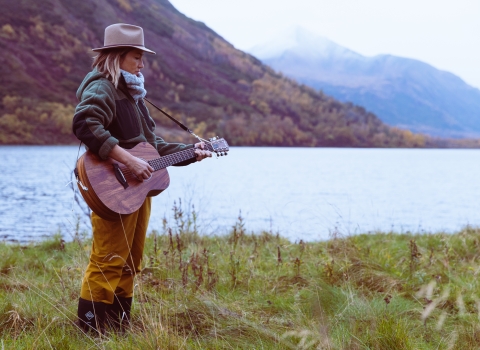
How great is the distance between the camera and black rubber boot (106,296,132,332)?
3.68 metres

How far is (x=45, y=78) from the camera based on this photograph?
127562 mm

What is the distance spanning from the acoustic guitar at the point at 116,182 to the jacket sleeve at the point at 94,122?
0.36 ft

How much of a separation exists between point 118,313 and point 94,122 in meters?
1.41

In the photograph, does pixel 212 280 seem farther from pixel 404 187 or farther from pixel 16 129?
pixel 16 129

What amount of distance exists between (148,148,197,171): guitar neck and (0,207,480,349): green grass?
2.97 ft

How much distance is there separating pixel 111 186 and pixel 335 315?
187cm

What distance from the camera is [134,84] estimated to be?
3.53 metres

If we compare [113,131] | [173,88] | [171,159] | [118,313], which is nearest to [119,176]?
[113,131]

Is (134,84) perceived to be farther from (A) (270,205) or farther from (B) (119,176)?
(A) (270,205)

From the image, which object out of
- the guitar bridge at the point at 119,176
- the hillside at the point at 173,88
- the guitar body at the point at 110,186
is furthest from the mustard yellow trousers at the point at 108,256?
the hillside at the point at 173,88

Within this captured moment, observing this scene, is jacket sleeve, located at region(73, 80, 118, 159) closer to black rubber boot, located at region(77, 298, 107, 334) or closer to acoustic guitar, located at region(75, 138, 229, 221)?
acoustic guitar, located at region(75, 138, 229, 221)

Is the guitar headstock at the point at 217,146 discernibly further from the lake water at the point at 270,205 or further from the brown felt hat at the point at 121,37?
the lake water at the point at 270,205

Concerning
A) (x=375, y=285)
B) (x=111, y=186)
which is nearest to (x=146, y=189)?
(x=111, y=186)

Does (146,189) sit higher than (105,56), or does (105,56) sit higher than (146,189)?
(105,56)
